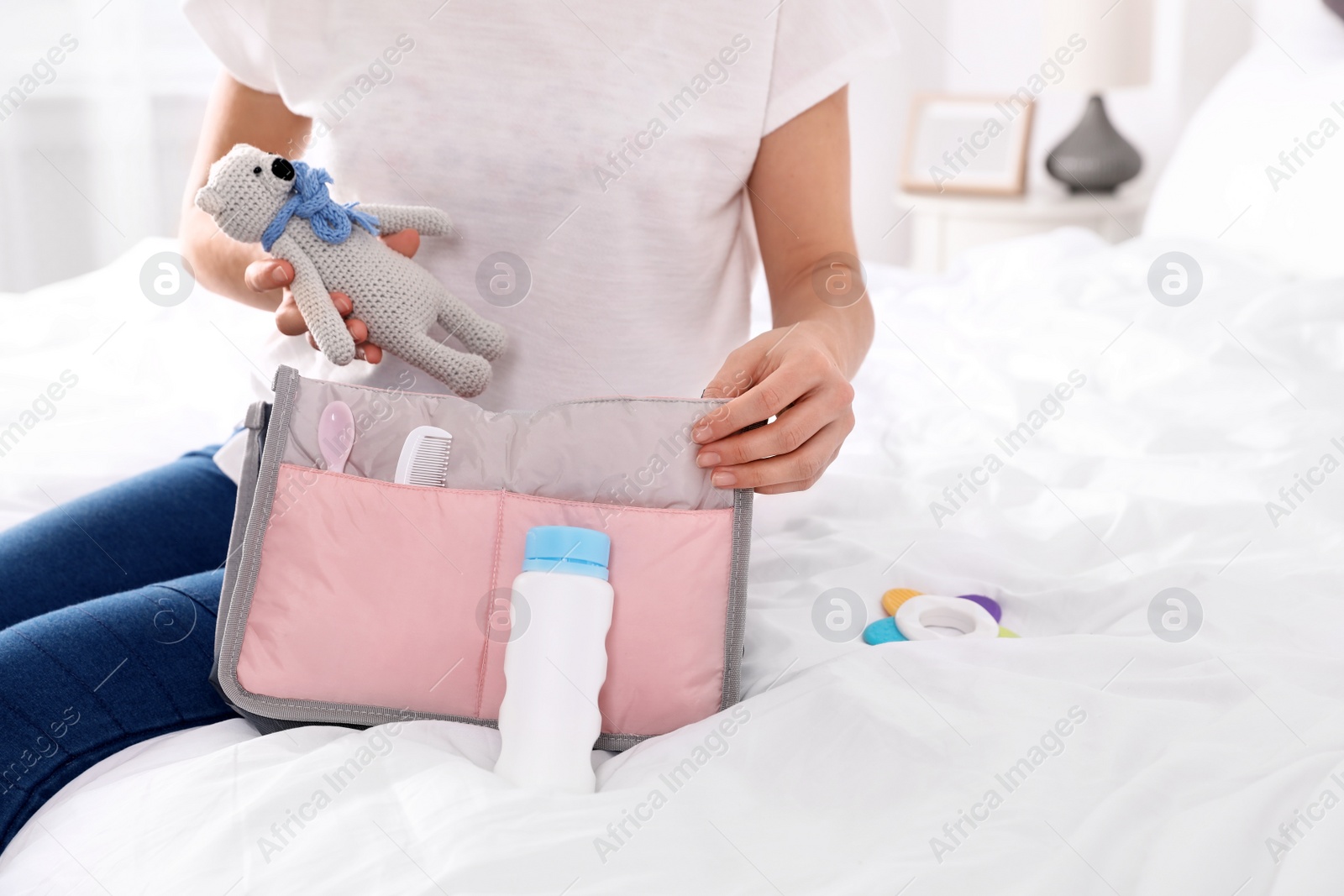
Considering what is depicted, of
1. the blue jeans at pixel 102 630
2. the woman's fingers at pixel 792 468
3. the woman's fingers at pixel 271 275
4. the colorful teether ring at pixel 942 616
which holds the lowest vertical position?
the blue jeans at pixel 102 630

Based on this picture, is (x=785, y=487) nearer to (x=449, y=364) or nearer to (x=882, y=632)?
(x=882, y=632)

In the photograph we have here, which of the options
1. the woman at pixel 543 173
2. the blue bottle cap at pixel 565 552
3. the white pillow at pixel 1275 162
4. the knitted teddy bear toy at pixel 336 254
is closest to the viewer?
the blue bottle cap at pixel 565 552

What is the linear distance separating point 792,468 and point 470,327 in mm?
307

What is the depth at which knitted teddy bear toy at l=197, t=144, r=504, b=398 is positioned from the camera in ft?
2.39

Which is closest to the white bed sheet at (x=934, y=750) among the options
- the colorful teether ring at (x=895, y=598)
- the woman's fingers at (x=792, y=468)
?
the colorful teether ring at (x=895, y=598)

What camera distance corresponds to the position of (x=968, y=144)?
257cm

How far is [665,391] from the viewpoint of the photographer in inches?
37.6

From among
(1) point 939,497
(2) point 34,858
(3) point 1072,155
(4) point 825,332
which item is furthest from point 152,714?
(3) point 1072,155

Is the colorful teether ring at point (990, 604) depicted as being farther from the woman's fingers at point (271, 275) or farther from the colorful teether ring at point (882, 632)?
the woman's fingers at point (271, 275)

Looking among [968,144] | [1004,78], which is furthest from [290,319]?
[1004,78]

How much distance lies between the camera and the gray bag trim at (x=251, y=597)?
25.1 inches

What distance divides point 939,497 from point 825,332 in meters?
0.26

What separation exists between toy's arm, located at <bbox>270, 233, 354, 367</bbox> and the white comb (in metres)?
0.10

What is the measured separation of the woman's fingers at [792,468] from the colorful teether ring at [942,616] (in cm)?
13
